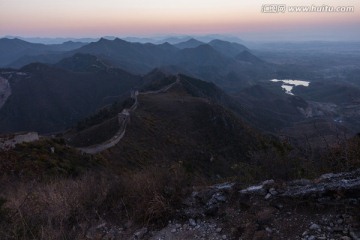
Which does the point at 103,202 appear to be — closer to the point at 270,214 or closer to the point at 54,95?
the point at 270,214

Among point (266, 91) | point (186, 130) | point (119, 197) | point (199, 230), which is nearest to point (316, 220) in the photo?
point (199, 230)

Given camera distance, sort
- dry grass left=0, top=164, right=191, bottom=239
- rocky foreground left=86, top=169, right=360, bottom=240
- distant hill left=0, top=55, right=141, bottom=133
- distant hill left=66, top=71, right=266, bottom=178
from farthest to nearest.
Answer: distant hill left=0, top=55, right=141, bottom=133 < distant hill left=66, top=71, right=266, bottom=178 < dry grass left=0, top=164, right=191, bottom=239 < rocky foreground left=86, top=169, right=360, bottom=240

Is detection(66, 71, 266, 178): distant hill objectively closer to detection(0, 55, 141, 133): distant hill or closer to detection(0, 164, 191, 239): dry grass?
detection(0, 164, 191, 239): dry grass

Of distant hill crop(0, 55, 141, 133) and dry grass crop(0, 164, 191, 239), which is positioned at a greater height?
dry grass crop(0, 164, 191, 239)

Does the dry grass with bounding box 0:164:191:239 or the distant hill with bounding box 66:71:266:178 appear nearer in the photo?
the dry grass with bounding box 0:164:191:239

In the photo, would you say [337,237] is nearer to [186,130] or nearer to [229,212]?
[229,212]

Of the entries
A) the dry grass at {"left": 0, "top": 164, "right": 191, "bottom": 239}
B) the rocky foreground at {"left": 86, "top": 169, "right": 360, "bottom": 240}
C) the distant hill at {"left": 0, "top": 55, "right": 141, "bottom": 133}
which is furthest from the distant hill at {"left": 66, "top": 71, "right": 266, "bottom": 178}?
the distant hill at {"left": 0, "top": 55, "right": 141, "bottom": 133}

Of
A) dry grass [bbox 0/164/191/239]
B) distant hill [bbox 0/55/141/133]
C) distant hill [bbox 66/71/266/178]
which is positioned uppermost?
dry grass [bbox 0/164/191/239]
